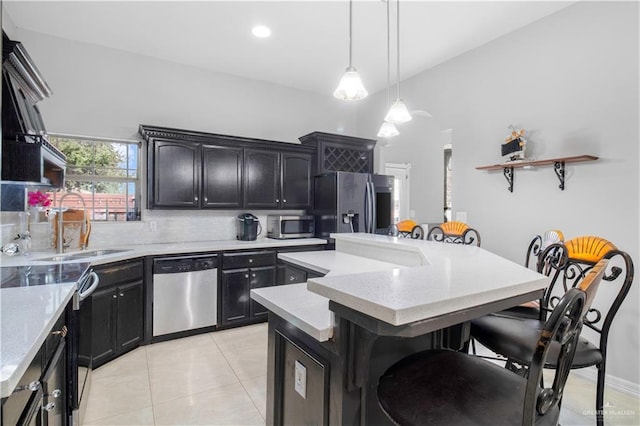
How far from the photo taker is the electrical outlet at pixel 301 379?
1.37 metres

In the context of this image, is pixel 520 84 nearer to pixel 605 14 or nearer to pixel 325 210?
pixel 605 14

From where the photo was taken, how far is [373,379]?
1.29m

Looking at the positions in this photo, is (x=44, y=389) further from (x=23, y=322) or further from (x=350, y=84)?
(x=350, y=84)

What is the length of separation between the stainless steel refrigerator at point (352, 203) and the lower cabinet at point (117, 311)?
89.0 inches

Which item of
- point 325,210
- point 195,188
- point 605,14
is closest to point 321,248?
point 325,210

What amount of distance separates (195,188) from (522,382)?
11.6ft

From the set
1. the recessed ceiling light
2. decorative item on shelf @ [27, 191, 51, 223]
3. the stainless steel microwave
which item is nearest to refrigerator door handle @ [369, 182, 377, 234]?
the stainless steel microwave

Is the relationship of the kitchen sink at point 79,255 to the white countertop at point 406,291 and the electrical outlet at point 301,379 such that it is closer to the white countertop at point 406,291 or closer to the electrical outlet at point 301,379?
the white countertop at point 406,291

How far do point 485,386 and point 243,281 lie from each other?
3.03 m

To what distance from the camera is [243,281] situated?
12.2 feet

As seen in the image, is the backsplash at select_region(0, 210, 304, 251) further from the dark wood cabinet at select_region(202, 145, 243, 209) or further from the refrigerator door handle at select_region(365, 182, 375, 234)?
the refrigerator door handle at select_region(365, 182, 375, 234)

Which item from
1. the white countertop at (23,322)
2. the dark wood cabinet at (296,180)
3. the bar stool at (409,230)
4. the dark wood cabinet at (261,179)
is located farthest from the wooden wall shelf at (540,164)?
the white countertop at (23,322)

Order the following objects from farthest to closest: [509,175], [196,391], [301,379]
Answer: [509,175] → [196,391] → [301,379]

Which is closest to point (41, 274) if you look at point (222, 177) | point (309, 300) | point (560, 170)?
point (309, 300)
